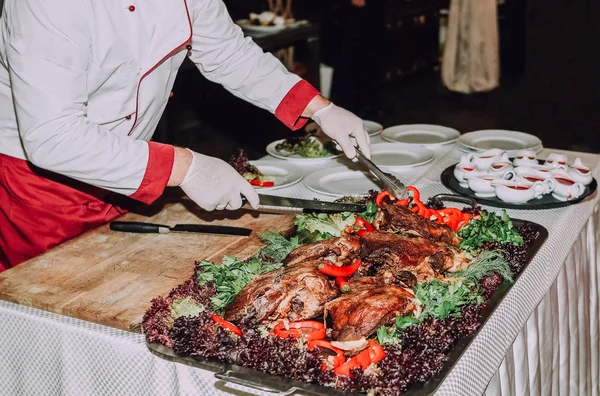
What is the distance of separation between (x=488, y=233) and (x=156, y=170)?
35.3 inches

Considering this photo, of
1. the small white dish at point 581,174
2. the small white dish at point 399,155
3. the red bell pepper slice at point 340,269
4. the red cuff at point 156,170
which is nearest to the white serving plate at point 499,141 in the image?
the small white dish at point 399,155

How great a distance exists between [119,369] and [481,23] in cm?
674

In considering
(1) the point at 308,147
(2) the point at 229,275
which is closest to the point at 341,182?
(1) the point at 308,147

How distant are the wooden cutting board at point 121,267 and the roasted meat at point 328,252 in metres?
0.27

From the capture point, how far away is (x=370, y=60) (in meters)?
6.97

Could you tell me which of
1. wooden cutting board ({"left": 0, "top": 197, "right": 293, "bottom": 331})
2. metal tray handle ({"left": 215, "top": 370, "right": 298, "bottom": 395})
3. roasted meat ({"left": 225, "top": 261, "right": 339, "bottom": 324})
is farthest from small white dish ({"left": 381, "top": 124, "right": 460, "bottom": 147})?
metal tray handle ({"left": 215, "top": 370, "right": 298, "bottom": 395})

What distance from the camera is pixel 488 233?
1874 mm

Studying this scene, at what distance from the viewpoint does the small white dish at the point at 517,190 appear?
2.23 meters

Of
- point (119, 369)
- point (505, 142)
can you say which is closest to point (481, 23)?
point (505, 142)

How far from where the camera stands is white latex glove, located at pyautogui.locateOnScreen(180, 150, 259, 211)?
75.2 inches

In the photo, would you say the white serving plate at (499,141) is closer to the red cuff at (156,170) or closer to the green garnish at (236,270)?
the green garnish at (236,270)

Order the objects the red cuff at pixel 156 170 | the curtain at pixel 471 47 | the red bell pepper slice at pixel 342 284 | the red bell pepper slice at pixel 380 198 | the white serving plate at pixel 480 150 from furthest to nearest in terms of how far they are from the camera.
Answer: the curtain at pixel 471 47 → the white serving plate at pixel 480 150 → the red bell pepper slice at pixel 380 198 → the red cuff at pixel 156 170 → the red bell pepper slice at pixel 342 284

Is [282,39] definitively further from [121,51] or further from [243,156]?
[121,51]

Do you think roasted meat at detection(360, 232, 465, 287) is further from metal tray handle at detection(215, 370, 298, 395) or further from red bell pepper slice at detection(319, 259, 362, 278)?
metal tray handle at detection(215, 370, 298, 395)
